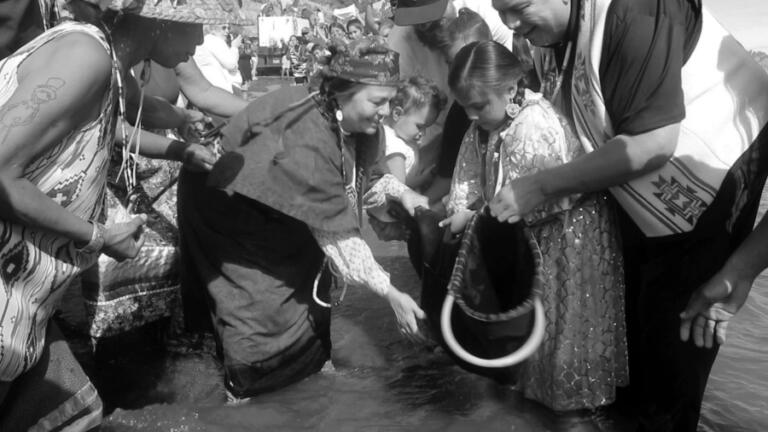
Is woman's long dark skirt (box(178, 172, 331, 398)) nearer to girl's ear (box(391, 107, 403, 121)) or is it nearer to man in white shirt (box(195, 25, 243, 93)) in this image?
girl's ear (box(391, 107, 403, 121))

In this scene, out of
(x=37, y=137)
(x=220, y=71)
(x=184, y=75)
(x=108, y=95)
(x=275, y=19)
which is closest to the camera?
(x=37, y=137)

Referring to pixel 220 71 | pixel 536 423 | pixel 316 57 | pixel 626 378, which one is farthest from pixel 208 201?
pixel 220 71

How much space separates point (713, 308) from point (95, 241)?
7.17ft

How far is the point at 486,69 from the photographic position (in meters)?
2.96

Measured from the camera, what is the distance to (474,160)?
341cm

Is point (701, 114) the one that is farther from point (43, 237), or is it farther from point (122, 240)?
point (43, 237)

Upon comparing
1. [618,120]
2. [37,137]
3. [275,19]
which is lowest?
[275,19]

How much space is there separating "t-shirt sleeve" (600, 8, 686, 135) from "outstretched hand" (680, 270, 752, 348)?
0.62 m

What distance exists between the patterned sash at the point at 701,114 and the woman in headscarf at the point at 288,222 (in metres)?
0.82

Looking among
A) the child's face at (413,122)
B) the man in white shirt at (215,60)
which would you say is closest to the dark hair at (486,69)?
the child's face at (413,122)

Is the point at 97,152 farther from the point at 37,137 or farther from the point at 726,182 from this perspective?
the point at 726,182

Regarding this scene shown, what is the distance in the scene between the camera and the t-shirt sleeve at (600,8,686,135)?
247 cm

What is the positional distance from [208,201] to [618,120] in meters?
1.81

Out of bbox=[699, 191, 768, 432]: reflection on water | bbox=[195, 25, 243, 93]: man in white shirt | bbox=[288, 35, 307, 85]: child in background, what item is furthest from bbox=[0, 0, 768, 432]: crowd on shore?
bbox=[195, 25, 243, 93]: man in white shirt
